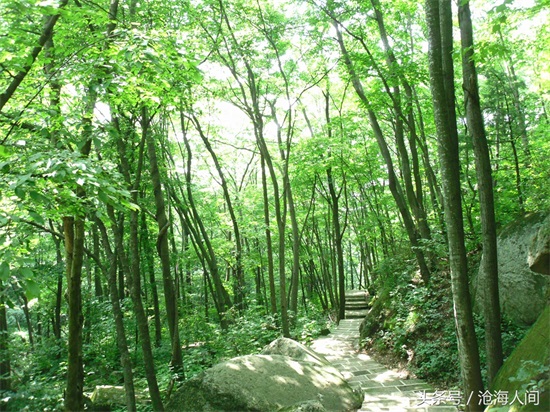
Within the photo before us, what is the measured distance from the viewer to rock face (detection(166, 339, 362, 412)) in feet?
16.0

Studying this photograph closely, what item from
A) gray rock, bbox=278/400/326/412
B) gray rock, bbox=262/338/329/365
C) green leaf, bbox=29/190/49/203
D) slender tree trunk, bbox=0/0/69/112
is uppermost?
slender tree trunk, bbox=0/0/69/112

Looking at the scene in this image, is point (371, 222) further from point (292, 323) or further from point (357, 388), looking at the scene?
point (357, 388)

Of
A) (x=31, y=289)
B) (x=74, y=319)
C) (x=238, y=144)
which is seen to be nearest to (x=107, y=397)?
(x=74, y=319)

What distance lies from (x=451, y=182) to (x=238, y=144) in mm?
13787

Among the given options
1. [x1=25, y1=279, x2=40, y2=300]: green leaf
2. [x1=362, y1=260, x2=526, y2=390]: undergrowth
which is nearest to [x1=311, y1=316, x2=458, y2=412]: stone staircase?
[x1=362, y1=260, x2=526, y2=390]: undergrowth

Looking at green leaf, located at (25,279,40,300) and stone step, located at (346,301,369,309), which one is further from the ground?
green leaf, located at (25,279,40,300)

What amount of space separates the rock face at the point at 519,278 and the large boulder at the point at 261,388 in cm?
290

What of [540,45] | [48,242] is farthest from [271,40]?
[48,242]

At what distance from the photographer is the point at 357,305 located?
15344 mm

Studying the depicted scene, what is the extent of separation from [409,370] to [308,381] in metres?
2.57

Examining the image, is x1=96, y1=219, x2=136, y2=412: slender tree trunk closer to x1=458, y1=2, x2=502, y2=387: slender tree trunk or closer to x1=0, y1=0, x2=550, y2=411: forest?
x1=0, y1=0, x2=550, y2=411: forest

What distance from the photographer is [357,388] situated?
6.12 meters

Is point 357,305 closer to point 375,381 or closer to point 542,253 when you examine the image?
point 375,381

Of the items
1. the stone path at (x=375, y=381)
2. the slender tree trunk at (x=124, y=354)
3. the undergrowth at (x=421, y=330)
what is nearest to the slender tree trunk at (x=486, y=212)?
the stone path at (x=375, y=381)
